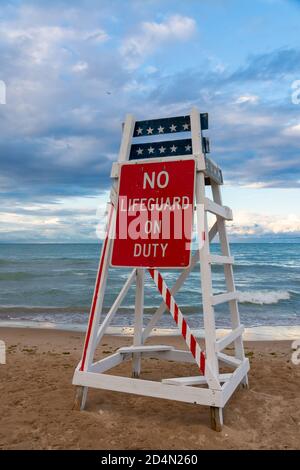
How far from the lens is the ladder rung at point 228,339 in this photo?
173 inches

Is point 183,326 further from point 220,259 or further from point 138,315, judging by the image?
point 138,315

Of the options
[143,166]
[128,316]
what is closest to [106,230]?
[143,166]

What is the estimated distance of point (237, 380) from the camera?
188 inches

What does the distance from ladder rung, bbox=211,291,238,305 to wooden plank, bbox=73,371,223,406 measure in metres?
0.86

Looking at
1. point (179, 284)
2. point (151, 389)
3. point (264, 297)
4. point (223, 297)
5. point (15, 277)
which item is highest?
point (15, 277)

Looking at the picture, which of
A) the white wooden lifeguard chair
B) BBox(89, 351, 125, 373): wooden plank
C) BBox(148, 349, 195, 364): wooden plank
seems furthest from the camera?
BBox(148, 349, 195, 364): wooden plank

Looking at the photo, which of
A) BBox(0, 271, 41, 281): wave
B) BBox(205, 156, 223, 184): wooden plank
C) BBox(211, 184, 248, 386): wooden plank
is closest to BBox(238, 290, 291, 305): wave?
BBox(211, 184, 248, 386): wooden plank

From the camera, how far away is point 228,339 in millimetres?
4793

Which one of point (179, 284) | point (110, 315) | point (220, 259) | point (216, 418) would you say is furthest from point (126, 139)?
point (216, 418)

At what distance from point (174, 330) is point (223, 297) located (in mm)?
6447

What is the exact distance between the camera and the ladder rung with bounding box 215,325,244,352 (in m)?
4.39

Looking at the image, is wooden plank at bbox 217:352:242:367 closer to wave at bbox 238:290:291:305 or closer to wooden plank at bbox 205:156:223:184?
wooden plank at bbox 205:156:223:184

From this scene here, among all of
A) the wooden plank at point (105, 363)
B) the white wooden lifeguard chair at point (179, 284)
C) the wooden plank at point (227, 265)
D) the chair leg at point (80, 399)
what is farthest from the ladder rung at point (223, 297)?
the chair leg at point (80, 399)
